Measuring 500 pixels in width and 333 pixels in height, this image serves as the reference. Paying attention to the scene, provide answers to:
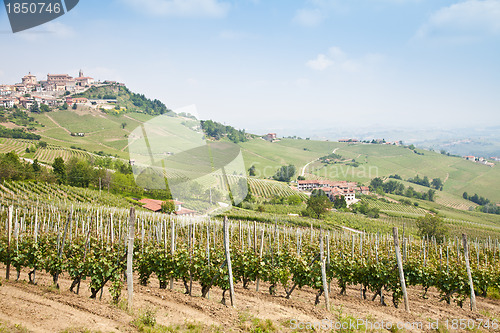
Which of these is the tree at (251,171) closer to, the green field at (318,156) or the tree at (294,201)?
the green field at (318,156)

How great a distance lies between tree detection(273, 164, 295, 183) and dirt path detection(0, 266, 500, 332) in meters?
81.2

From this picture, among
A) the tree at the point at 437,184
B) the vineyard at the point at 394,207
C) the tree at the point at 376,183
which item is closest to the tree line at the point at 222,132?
the tree at the point at 376,183

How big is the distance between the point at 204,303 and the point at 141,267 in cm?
238

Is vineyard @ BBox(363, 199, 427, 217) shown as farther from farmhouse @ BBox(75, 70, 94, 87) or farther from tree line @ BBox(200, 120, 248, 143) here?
farmhouse @ BBox(75, 70, 94, 87)

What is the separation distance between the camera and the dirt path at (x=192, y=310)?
19.2ft

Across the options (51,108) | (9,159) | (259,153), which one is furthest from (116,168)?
(51,108)

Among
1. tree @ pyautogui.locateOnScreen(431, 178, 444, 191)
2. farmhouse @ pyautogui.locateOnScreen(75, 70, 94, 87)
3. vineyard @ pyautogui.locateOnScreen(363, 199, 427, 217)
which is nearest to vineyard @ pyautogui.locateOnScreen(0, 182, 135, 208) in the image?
vineyard @ pyautogui.locateOnScreen(363, 199, 427, 217)

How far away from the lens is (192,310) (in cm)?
704

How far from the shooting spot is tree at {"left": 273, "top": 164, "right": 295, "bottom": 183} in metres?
90.6

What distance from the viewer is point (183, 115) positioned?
8.51m

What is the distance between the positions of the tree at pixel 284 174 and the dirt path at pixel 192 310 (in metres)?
81.2

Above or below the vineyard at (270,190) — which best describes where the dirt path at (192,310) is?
above

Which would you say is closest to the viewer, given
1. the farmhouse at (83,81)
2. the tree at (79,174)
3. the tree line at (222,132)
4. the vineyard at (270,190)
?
the tree at (79,174)

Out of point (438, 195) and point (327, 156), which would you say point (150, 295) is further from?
point (327, 156)
